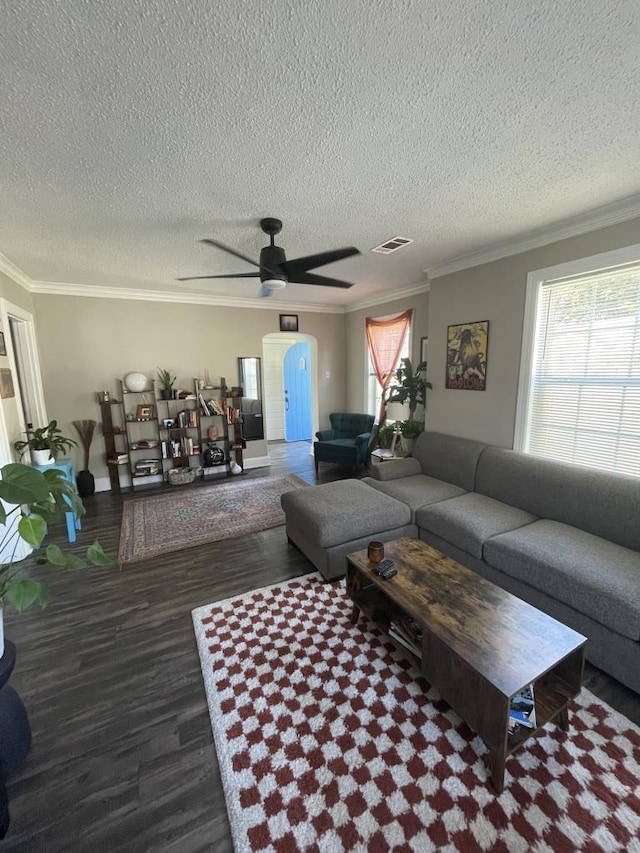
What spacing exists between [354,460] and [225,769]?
358cm

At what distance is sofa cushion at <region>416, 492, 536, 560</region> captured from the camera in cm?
236

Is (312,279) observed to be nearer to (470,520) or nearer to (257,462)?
(470,520)

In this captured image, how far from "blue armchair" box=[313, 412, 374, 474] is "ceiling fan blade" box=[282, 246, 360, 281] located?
272 centimetres

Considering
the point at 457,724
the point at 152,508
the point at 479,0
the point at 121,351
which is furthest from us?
the point at 121,351

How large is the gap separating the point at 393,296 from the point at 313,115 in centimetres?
359

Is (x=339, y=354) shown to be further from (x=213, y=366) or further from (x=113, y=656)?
(x=113, y=656)

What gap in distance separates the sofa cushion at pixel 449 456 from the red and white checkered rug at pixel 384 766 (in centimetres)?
178

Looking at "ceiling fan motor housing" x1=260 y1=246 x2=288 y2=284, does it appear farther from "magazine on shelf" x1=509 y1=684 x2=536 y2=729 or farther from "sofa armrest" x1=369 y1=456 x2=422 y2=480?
"magazine on shelf" x1=509 y1=684 x2=536 y2=729

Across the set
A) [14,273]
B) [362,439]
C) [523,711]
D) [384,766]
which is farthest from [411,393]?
[14,273]

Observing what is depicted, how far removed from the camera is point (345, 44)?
1111 mm

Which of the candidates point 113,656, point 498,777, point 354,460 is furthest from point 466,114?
point 354,460

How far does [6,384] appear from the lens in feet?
10.0

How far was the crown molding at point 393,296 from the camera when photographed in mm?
4292

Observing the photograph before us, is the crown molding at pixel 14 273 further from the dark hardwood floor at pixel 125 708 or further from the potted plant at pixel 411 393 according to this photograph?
the potted plant at pixel 411 393
